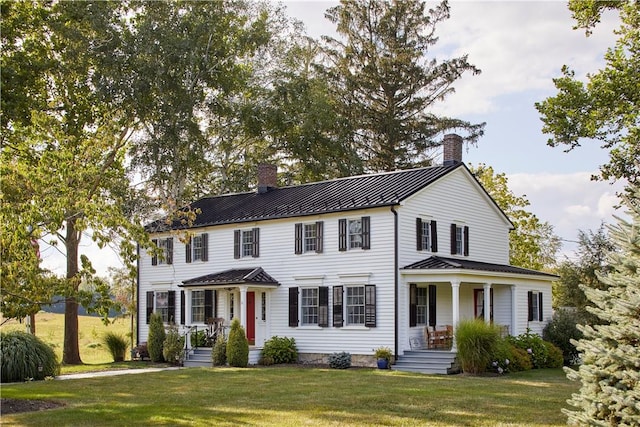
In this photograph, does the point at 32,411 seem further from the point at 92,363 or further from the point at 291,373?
the point at 92,363

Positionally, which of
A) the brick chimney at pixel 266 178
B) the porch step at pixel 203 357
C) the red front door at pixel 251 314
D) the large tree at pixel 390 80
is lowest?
the porch step at pixel 203 357

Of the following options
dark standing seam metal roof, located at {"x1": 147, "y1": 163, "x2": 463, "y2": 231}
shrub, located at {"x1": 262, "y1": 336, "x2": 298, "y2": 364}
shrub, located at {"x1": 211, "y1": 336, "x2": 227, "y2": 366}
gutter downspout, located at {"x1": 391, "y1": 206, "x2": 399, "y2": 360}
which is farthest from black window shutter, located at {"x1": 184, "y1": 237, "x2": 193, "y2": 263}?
gutter downspout, located at {"x1": 391, "y1": 206, "x2": 399, "y2": 360}

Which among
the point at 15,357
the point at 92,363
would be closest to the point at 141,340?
the point at 92,363

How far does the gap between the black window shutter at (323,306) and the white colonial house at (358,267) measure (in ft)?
0.13

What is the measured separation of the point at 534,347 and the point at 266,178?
13218mm

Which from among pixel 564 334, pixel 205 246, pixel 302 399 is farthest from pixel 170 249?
pixel 302 399

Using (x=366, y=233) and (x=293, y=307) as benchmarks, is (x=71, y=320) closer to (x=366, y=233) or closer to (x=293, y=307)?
(x=293, y=307)

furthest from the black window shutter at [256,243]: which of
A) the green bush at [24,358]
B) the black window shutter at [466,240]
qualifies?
the green bush at [24,358]

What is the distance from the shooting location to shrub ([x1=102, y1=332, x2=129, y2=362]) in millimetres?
30359

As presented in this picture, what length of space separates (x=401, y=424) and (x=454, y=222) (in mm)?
15942

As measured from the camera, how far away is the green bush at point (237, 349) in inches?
992

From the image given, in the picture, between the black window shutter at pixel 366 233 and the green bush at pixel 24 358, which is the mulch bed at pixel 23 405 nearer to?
the green bush at pixel 24 358

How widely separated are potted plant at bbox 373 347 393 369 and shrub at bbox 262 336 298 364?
3.63 meters

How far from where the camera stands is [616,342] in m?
8.34
